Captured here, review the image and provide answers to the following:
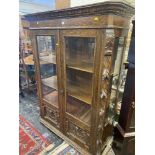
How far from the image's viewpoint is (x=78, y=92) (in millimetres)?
1670

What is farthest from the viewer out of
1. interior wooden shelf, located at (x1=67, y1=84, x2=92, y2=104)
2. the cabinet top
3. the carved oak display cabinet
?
interior wooden shelf, located at (x1=67, y1=84, x2=92, y2=104)

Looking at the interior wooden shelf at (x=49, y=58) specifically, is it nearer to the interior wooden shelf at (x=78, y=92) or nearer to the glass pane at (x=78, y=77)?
the glass pane at (x=78, y=77)

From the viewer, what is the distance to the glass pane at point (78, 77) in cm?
147

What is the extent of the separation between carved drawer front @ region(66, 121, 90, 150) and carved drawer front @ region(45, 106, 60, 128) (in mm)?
213

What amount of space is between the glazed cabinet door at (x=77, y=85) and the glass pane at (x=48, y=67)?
216mm

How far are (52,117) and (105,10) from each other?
1.56m

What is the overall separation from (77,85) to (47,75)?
49 centimetres

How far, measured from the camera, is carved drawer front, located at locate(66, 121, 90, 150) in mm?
1592

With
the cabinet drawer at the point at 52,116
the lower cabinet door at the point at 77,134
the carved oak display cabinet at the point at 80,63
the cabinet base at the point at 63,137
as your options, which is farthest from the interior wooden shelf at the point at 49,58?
the cabinet base at the point at 63,137

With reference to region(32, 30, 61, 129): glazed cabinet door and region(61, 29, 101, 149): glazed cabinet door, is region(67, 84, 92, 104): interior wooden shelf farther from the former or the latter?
region(32, 30, 61, 129): glazed cabinet door

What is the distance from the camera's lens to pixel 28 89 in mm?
3152

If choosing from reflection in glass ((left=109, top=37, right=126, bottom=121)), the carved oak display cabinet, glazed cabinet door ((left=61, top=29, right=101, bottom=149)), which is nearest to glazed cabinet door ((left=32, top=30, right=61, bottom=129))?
the carved oak display cabinet

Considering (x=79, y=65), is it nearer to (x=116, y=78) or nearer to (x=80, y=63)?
(x=80, y=63)
